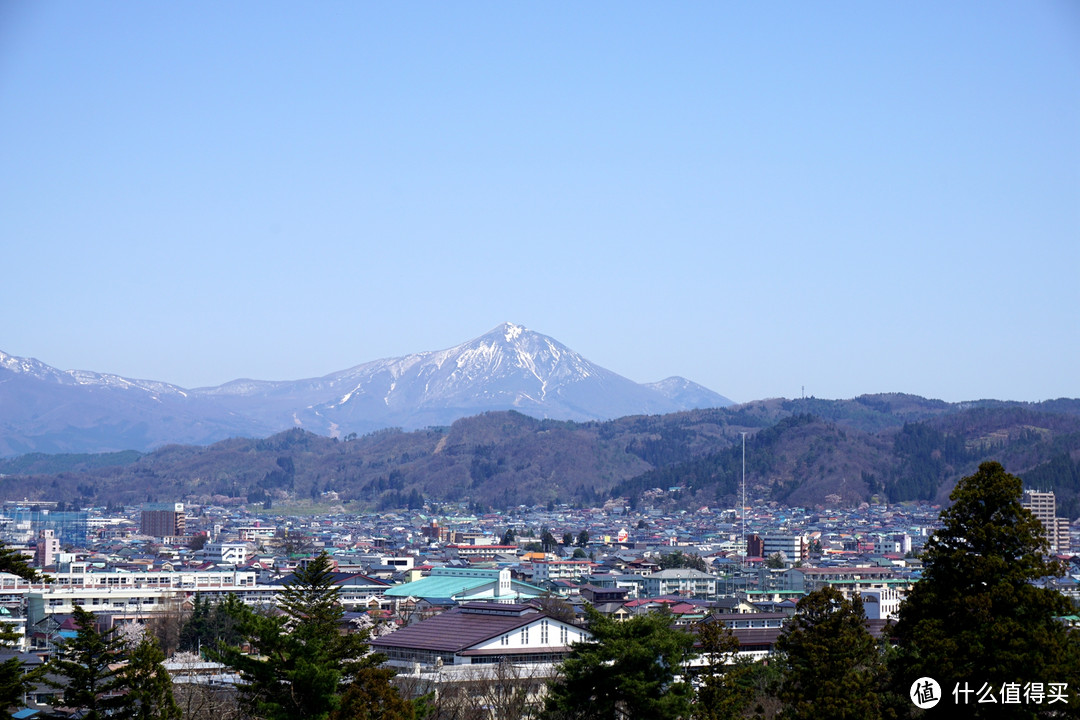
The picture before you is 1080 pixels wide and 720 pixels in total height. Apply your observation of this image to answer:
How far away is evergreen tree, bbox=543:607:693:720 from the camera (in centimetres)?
1634

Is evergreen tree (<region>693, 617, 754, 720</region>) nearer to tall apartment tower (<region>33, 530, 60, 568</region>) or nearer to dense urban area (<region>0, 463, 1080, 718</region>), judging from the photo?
dense urban area (<region>0, 463, 1080, 718</region>)

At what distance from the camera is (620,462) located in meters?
157

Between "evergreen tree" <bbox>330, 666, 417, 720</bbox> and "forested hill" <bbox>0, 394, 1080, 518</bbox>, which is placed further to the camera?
"forested hill" <bbox>0, 394, 1080, 518</bbox>

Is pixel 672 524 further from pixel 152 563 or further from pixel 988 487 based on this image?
pixel 988 487

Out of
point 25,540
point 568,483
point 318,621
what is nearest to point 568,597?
point 318,621

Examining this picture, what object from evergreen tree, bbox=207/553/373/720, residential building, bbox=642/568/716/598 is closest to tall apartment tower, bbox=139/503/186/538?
residential building, bbox=642/568/716/598

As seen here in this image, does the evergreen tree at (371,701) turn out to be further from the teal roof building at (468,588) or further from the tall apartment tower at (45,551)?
the tall apartment tower at (45,551)

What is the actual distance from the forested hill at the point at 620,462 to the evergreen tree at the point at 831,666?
93877 mm

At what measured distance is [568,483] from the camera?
481 feet

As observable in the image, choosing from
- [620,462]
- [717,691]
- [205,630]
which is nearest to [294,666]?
[717,691]

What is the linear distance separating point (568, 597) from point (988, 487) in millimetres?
33257

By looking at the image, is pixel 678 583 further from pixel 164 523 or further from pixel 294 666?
pixel 164 523

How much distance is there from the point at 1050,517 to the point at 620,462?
7490cm

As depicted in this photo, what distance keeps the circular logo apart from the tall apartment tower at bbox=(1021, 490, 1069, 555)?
64.3 metres
